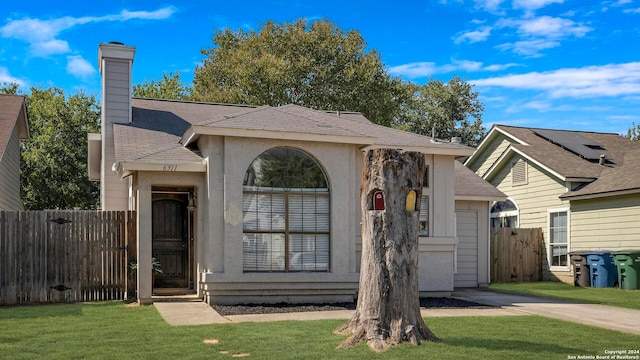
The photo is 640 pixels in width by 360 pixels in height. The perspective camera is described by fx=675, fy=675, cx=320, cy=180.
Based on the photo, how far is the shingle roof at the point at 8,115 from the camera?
19.6 metres

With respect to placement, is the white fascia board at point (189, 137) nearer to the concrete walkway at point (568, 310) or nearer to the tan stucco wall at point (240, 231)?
the tan stucco wall at point (240, 231)

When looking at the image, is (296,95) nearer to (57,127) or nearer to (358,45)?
(358,45)

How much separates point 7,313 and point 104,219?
2866mm

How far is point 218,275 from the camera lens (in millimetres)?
13227

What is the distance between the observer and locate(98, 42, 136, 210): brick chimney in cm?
1747

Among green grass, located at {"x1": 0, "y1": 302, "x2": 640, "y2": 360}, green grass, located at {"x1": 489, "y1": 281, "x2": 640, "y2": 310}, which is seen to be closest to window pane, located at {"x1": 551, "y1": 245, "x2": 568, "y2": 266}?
green grass, located at {"x1": 489, "y1": 281, "x2": 640, "y2": 310}

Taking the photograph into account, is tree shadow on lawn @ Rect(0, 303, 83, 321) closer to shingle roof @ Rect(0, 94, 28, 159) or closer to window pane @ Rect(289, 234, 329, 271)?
window pane @ Rect(289, 234, 329, 271)

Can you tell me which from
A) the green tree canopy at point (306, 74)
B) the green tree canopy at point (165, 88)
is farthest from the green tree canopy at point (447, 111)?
the green tree canopy at point (165, 88)

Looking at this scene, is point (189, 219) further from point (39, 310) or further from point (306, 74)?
point (306, 74)

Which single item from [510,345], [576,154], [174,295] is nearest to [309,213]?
[174,295]

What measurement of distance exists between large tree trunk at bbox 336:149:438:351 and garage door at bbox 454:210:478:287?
416 inches

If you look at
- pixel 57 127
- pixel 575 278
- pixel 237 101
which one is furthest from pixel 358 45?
pixel 575 278

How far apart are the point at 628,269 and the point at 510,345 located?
37.1 feet

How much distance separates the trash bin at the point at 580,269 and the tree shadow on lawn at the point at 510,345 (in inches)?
472
